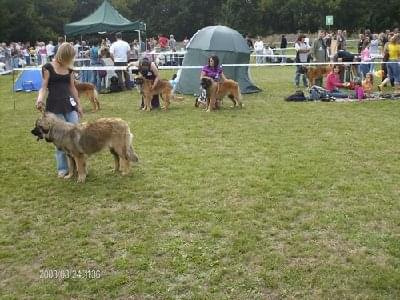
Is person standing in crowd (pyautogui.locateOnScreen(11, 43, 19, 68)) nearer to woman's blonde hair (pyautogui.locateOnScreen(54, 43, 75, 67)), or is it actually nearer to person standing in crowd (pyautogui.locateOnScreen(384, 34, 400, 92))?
person standing in crowd (pyautogui.locateOnScreen(384, 34, 400, 92))

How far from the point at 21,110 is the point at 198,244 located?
8.69 m

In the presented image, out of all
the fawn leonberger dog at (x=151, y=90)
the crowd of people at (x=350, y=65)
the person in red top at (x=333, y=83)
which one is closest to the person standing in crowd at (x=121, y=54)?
the fawn leonberger dog at (x=151, y=90)

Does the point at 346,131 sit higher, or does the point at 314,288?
the point at 346,131

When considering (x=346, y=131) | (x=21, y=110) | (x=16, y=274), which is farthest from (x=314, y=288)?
(x=21, y=110)

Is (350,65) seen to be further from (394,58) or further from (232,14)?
(232,14)

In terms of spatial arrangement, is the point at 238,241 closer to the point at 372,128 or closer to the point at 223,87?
the point at 372,128

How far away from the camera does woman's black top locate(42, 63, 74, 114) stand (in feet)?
18.8

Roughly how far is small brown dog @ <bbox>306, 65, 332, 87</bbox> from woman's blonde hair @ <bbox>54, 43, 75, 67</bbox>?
31.3 feet

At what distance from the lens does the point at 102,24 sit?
20734mm

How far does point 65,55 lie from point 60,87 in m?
0.38

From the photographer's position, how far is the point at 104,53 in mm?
16109

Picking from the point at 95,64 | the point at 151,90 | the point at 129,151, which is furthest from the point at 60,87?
the point at 95,64

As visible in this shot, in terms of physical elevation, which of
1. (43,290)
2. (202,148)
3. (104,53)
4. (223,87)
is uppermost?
(104,53)

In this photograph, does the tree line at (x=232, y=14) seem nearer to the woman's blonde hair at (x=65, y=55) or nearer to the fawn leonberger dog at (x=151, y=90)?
the fawn leonberger dog at (x=151, y=90)
